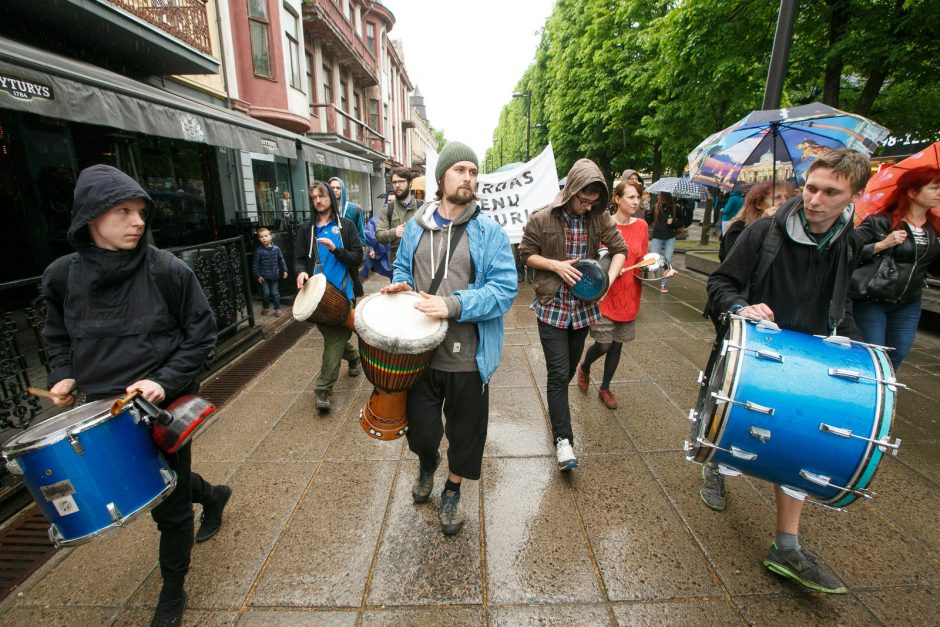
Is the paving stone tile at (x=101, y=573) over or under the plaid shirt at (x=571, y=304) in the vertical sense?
under

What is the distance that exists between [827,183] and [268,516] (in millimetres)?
3318

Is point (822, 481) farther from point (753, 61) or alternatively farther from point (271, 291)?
point (753, 61)

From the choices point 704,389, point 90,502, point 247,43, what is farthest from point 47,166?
point 704,389

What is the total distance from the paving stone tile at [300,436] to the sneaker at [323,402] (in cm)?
5

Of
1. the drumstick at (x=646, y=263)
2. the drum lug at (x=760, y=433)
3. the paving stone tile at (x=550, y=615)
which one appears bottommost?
the paving stone tile at (x=550, y=615)

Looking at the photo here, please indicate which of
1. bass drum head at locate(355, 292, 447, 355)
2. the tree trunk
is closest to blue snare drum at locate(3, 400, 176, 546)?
bass drum head at locate(355, 292, 447, 355)

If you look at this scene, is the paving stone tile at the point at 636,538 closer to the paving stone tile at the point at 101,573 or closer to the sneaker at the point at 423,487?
the sneaker at the point at 423,487

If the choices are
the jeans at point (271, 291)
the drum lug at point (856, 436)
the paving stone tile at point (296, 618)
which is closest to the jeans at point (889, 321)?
the drum lug at point (856, 436)

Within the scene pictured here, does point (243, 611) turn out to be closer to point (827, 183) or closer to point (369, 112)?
point (827, 183)

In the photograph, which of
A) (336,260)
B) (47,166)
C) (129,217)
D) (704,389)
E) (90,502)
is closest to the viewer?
(90,502)

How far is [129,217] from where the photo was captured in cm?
175

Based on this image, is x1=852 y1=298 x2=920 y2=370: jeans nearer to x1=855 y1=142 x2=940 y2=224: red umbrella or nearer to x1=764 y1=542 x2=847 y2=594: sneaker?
x1=855 y1=142 x2=940 y2=224: red umbrella

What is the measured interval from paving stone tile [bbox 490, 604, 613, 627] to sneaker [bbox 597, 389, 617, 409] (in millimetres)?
1962

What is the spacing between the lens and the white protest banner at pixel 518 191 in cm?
642
